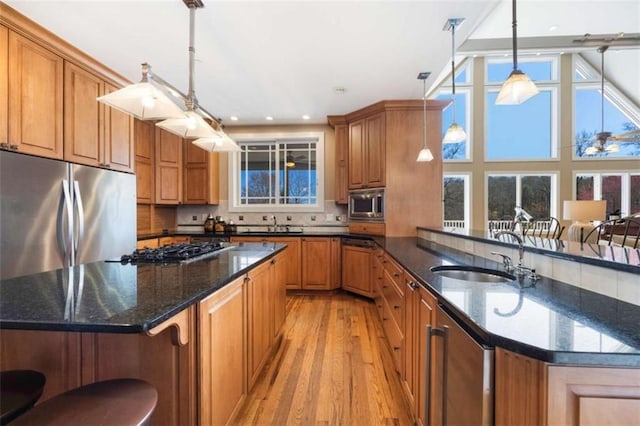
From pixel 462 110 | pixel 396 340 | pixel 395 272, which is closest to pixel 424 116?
pixel 395 272

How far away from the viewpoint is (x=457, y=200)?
7020 mm

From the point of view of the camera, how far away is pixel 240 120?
4508mm

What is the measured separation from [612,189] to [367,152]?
23.0ft

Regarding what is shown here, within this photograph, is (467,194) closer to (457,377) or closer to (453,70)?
(453,70)

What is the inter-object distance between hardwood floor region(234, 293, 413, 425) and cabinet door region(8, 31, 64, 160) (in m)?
2.48

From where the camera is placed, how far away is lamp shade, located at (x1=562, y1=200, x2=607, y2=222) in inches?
156

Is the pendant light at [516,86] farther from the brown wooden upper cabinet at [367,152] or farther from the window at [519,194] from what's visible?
the window at [519,194]

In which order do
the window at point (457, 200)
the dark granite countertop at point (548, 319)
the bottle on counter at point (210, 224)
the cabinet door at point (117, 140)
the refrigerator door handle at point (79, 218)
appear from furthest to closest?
the window at point (457, 200) < the bottle on counter at point (210, 224) < the cabinet door at point (117, 140) < the refrigerator door handle at point (79, 218) < the dark granite countertop at point (548, 319)

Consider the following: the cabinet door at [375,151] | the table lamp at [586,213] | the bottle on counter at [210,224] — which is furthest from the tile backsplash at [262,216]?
the table lamp at [586,213]

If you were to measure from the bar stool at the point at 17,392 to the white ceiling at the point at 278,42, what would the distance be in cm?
224

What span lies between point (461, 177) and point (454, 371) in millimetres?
6852

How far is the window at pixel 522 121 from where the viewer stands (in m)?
6.80

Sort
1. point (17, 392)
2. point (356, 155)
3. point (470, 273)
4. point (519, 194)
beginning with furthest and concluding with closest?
point (519, 194) < point (356, 155) < point (470, 273) < point (17, 392)

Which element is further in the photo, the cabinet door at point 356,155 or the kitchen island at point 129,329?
the cabinet door at point 356,155
